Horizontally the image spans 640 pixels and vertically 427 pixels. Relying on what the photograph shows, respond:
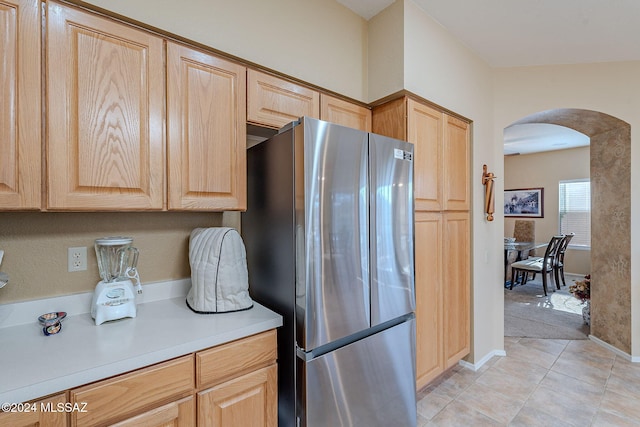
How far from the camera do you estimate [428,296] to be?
6.86ft

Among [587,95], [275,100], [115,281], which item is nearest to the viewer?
[115,281]

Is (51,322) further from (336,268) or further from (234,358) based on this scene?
(336,268)

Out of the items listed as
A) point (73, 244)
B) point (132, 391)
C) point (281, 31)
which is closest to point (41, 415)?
point (132, 391)

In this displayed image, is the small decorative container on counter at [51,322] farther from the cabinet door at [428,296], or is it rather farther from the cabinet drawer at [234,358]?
the cabinet door at [428,296]

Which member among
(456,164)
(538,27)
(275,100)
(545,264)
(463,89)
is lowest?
(545,264)

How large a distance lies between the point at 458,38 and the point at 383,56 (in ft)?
2.64

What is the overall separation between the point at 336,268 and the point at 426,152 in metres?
1.22

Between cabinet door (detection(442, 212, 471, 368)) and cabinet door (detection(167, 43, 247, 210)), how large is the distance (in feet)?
5.35

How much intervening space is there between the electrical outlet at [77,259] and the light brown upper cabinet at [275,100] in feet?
3.42

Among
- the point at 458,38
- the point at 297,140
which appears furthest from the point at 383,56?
the point at 297,140

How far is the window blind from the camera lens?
580 centimetres

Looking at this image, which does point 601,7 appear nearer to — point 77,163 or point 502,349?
point 502,349

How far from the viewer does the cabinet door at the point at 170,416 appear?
99 centimetres

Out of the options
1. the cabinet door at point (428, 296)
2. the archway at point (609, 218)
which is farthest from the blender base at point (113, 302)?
the archway at point (609, 218)
